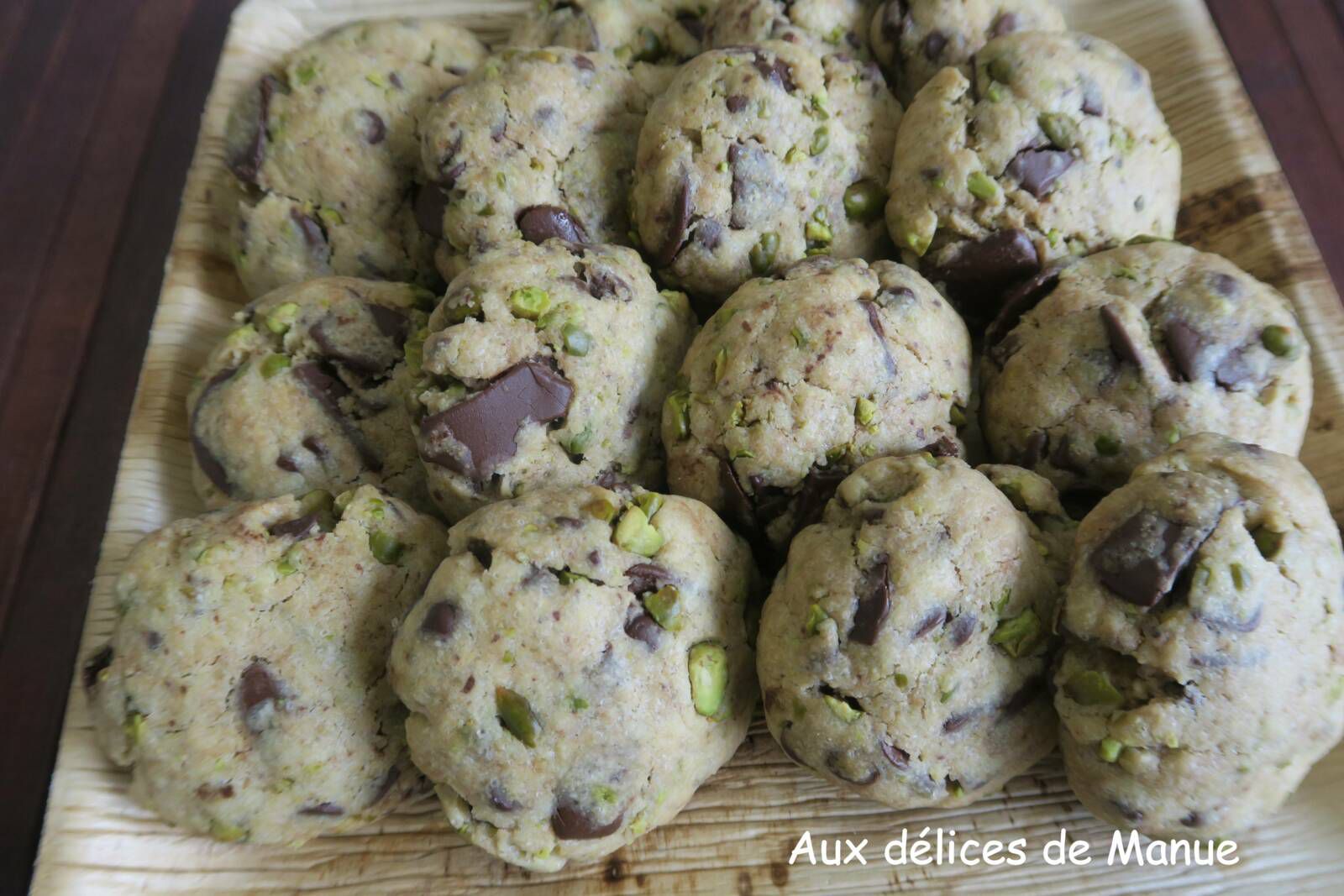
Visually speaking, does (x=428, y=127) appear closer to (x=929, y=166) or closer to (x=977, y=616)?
(x=929, y=166)

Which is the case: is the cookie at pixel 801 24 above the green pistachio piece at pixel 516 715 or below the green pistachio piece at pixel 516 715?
above

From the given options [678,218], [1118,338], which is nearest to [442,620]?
[678,218]

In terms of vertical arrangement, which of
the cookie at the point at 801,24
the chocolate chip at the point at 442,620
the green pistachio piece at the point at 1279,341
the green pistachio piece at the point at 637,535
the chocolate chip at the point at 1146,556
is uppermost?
the cookie at the point at 801,24

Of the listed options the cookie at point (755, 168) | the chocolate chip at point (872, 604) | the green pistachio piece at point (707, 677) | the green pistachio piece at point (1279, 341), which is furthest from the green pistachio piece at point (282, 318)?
the green pistachio piece at point (1279, 341)

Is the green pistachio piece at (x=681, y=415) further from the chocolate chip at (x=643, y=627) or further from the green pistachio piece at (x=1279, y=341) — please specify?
the green pistachio piece at (x=1279, y=341)

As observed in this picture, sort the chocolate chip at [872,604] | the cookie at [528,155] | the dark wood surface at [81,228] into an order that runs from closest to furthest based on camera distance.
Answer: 1. the chocolate chip at [872,604]
2. the cookie at [528,155]
3. the dark wood surface at [81,228]

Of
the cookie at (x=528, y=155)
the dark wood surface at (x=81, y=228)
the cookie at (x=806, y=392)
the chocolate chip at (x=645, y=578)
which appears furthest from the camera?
the dark wood surface at (x=81, y=228)

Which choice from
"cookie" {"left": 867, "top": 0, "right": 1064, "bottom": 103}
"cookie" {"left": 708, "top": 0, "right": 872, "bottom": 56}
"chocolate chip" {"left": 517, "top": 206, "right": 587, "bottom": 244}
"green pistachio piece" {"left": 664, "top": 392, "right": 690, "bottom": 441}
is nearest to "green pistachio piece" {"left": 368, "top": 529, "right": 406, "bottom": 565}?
"green pistachio piece" {"left": 664, "top": 392, "right": 690, "bottom": 441}

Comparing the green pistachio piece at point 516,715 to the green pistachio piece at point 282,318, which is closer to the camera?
the green pistachio piece at point 516,715
